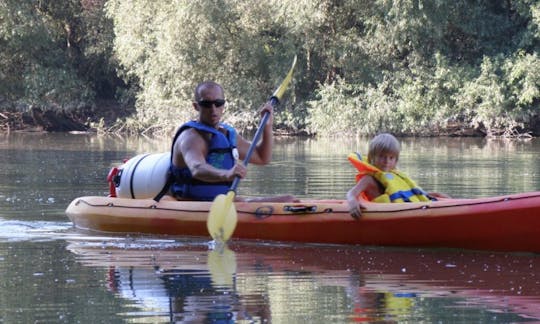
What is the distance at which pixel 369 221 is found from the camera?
694 cm

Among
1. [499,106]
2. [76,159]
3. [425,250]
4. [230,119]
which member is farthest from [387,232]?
[230,119]

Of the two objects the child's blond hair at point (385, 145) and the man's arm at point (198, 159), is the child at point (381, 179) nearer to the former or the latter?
the child's blond hair at point (385, 145)

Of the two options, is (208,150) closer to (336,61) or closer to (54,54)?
(336,61)

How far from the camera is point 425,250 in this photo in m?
6.93

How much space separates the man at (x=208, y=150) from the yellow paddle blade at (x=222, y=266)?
0.44 metres

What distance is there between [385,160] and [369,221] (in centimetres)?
38

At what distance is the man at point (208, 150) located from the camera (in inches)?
281

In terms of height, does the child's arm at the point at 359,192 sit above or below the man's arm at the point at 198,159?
below

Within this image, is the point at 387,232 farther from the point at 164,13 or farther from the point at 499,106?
the point at 164,13

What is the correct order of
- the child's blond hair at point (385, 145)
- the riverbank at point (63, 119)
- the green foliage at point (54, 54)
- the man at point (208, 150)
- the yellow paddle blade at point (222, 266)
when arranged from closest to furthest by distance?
the yellow paddle blade at point (222, 266), the child's blond hair at point (385, 145), the man at point (208, 150), the green foliage at point (54, 54), the riverbank at point (63, 119)

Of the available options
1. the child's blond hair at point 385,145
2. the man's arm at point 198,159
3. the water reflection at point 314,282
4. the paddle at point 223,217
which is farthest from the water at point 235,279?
the child's blond hair at point 385,145

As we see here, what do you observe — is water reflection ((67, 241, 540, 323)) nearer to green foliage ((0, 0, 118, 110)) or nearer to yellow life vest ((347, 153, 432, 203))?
yellow life vest ((347, 153, 432, 203))

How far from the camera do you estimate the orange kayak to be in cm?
657

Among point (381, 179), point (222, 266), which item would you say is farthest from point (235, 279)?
point (381, 179)
